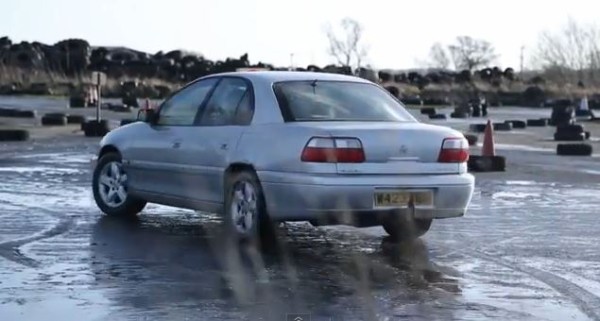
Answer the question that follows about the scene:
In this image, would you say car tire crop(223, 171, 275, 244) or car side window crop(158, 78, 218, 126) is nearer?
car tire crop(223, 171, 275, 244)

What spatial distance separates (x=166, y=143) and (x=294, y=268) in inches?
103

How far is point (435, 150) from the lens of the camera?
366 inches

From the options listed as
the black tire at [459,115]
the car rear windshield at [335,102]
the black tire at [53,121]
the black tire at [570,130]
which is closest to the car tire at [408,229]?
the car rear windshield at [335,102]

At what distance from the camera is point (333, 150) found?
893 centimetres

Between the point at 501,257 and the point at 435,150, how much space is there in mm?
953

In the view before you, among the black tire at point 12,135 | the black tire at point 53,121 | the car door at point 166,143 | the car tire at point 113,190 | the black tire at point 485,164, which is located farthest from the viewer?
the black tire at point 53,121

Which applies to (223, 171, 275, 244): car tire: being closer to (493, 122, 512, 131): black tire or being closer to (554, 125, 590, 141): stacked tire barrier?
(554, 125, 590, 141): stacked tire barrier

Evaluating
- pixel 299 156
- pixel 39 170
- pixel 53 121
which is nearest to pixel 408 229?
pixel 299 156

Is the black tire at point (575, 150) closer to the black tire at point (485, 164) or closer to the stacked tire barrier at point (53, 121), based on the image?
the black tire at point (485, 164)

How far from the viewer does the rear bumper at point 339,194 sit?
8883mm

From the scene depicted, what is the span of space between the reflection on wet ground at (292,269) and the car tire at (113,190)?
0.48 feet

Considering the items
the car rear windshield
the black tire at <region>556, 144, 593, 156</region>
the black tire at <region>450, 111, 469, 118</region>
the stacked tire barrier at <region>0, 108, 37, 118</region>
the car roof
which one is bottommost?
the black tire at <region>450, 111, 469, 118</region>

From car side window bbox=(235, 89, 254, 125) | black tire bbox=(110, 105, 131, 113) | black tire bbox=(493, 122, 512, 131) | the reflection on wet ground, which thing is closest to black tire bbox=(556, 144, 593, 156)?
the reflection on wet ground

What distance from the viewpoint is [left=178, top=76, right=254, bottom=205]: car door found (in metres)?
9.74
